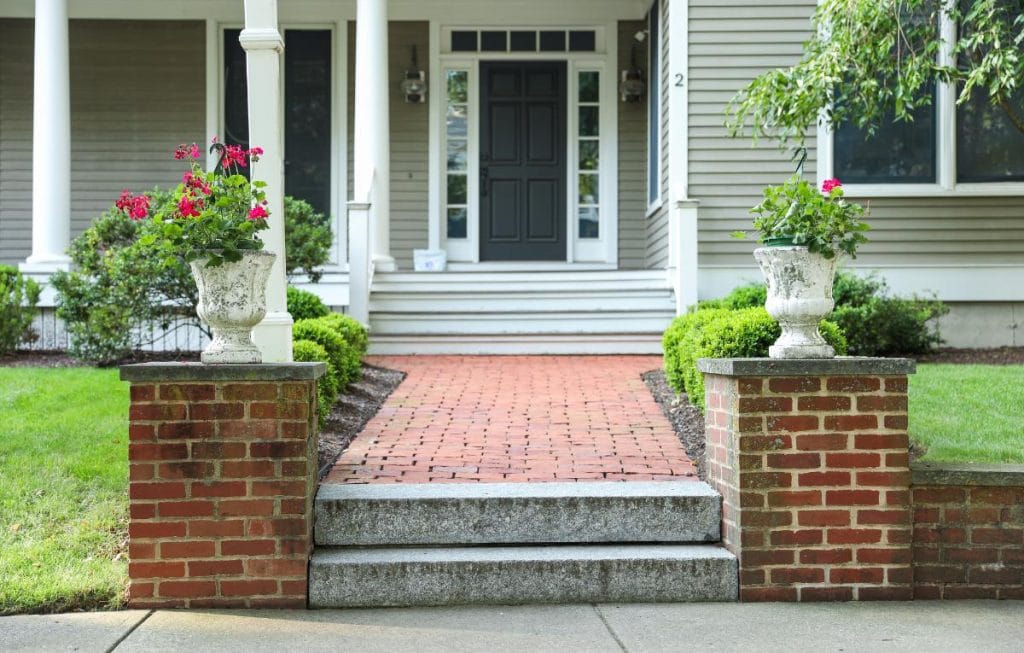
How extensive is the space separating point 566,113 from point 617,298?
3136 millimetres

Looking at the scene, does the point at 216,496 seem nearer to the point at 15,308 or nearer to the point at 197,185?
the point at 197,185

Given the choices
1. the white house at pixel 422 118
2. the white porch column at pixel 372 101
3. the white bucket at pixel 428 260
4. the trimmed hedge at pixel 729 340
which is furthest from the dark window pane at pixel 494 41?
the trimmed hedge at pixel 729 340

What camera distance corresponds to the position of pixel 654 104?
12.0 m

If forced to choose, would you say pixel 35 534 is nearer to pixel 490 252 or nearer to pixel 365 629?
pixel 365 629

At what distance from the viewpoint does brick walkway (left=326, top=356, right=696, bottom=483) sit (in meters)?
5.09

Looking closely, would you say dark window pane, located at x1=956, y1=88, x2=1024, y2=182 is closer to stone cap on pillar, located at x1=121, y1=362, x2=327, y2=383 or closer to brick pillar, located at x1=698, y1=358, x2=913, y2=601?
brick pillar, located at x1=698, y1=358, x2=913, y2=601

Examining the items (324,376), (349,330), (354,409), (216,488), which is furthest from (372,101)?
(216,488)

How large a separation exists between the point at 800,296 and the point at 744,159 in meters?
6.61

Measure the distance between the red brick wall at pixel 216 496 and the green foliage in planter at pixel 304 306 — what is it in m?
4.61

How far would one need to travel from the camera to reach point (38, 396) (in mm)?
6832

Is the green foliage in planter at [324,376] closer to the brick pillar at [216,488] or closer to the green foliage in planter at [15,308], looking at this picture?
the brick pillar at [216,488]

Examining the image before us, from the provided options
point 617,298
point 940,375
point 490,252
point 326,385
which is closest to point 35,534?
point 326,385

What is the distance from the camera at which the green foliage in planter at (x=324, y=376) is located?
623cm

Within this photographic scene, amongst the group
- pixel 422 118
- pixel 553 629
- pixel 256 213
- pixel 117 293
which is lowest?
pixel 553 629
